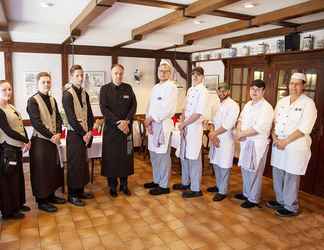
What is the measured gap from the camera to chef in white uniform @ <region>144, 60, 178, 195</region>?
3559 millimetres

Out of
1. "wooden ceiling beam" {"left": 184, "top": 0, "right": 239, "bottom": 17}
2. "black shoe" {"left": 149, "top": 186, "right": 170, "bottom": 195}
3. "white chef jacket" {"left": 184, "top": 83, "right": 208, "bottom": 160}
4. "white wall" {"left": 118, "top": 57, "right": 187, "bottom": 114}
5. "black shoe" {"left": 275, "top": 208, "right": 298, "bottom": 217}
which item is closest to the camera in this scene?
"wooden ceiling beam" {"left": 184, "top": 0, "right": 239, "bottom": 17}

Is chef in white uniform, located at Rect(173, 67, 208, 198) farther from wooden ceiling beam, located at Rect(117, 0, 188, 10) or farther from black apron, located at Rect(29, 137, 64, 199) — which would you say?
black apron, located at Rect(29, 137, 64, 199)

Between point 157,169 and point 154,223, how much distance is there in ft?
3.09

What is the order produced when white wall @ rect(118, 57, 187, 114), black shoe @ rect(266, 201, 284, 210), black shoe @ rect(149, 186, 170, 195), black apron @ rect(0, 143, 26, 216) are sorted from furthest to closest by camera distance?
white wall @ rect(118, 57, 187, 114), black shoe @ rect(149, 186, 170, 195), black shoe @ rect(266, 201, 284, 210), black apron @ rect(0, 143, 26, 216)

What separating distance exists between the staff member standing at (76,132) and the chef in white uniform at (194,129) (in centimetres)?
116

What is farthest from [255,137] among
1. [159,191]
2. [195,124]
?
[159,191]

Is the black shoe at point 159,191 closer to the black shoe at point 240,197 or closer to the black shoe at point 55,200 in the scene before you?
the black shoe at point 240,197

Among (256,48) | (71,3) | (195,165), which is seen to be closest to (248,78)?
(256,48)

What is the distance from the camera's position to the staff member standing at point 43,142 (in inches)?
118

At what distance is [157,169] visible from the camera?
12.6 feet

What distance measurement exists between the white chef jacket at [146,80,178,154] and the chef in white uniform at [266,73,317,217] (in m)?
1.20

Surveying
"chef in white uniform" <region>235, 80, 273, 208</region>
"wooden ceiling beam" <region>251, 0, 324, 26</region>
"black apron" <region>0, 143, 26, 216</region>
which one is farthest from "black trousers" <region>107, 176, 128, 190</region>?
"wooden ceiling beam" <region>251, 0, 324, 26</region>

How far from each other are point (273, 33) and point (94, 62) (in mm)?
3386

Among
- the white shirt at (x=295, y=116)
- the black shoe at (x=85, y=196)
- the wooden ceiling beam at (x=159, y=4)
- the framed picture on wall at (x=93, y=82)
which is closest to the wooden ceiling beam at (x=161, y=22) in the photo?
the wooden ceiling beam at (x=159, y=4)
